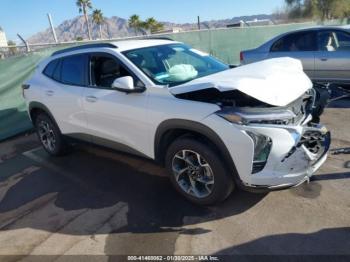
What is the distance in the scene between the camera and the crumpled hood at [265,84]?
126 inches

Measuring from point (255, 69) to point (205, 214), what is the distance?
1664mm

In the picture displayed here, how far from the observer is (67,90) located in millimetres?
4883

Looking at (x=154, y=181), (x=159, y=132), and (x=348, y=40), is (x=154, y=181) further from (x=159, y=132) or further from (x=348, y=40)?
(x=348, y=40)

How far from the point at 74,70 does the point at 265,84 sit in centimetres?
279

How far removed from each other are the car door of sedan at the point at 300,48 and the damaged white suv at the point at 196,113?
11.6ft

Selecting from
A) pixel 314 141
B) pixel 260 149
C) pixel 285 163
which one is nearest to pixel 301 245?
pixel 285 163

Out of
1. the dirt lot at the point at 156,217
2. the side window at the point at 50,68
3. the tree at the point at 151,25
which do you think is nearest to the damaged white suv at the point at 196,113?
the side window at the point at 50,68

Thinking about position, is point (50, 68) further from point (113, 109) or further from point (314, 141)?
point (314, 141)

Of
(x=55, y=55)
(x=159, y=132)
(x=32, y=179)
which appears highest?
(x=55, y=55)

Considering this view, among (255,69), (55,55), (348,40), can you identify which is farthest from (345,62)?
(55,55)

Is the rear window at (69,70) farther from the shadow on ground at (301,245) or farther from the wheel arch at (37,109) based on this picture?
the shadow on ground at (301,245)

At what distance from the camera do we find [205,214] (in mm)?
3596

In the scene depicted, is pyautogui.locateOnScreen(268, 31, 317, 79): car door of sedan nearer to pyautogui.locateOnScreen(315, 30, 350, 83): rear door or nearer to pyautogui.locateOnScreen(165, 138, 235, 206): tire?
pyautogui.locateOnScreen(315, 30, 350, 83): rear door

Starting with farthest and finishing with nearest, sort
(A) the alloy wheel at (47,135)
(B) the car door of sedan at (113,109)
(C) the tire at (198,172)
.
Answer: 1. (A) the alloy wheel at (47,135)
2. (B) the car door of sedan at (113,109)
3. (C) the tire at (198,172)
